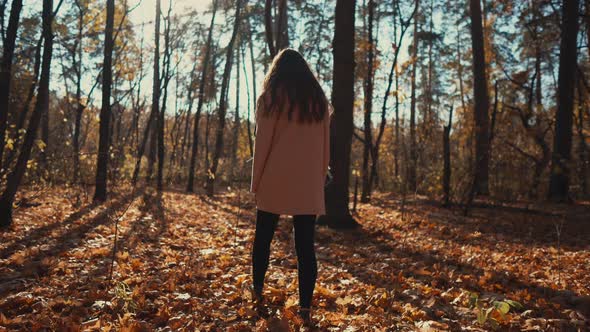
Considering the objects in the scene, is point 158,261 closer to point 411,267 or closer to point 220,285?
point 220,285

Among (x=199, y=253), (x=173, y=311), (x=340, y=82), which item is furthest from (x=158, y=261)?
(x=340, y=82)

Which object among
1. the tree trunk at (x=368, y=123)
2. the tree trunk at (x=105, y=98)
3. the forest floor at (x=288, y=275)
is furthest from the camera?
the tree trunk at (x=368, y=123)

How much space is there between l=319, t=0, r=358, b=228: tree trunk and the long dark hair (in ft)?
12.6

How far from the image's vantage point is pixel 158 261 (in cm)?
460

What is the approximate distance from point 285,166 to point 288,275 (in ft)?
6.17

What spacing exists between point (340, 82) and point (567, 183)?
709 centimetres

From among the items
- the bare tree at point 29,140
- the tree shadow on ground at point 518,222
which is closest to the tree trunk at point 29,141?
the bare tree at point 29,140

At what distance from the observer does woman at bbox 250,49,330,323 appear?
2.72m

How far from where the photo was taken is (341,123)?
6.68 metres

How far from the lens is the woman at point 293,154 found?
2725 millimetres

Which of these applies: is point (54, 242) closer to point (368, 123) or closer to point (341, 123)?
point (341, 123)

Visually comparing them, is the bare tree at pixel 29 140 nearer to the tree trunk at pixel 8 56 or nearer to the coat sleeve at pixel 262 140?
the tree trunk at pixel 8 56

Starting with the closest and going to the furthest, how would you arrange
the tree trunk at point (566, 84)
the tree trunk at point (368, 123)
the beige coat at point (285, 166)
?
the beige coat at point (285, 166), the tree trunk at point (566, 84), the tree trunk at point (368, 123)

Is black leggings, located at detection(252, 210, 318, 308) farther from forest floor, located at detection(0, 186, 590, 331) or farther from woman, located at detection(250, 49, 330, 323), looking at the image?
forest floor, located at detection(0, 186, 590, 331)
